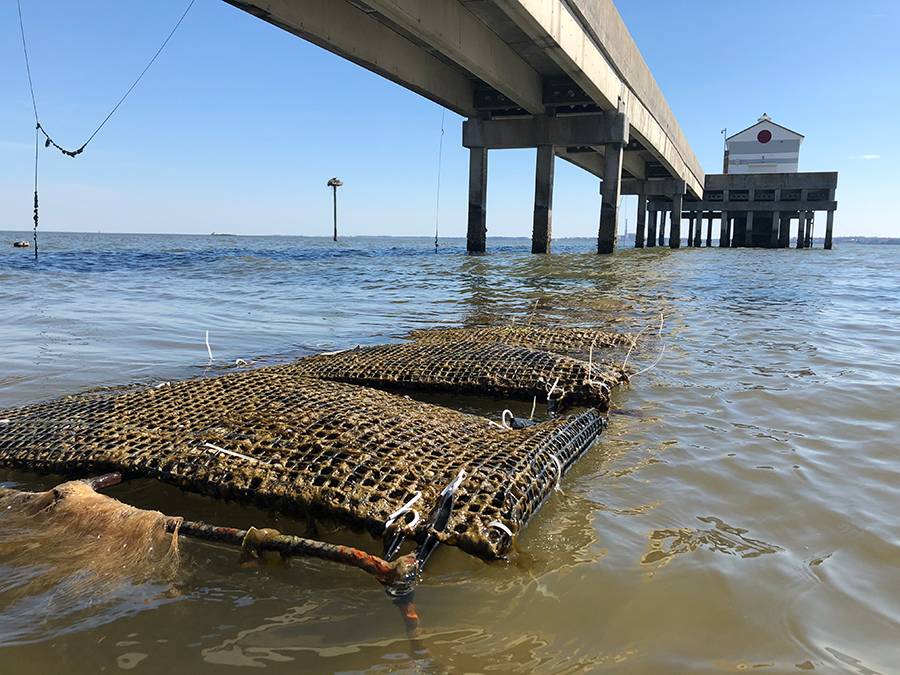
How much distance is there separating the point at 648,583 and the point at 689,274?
14418 millimetres

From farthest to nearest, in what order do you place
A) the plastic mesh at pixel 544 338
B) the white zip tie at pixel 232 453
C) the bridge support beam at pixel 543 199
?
1. the bridge support beam at pixel 543 199
2. the plastic mesh at pixel 544 338
3. the white zip tie at pixel 232 453

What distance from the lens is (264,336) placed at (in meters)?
6.04

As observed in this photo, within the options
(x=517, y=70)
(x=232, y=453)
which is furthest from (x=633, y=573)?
(x=517, y=70)

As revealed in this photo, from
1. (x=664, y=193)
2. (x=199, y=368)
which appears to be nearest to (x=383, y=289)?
(x=199, y=368)

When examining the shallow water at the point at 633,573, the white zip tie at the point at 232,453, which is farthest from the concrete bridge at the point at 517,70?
the white zip tie at the point at 232,453

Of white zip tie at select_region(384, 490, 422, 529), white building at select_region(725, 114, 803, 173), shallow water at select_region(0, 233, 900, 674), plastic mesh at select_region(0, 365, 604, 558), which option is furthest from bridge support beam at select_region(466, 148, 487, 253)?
white building at select_region(725, 114, 803, 173)

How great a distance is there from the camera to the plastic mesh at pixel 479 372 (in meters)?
3.44

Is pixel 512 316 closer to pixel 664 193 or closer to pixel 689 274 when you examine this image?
pixel 689 274

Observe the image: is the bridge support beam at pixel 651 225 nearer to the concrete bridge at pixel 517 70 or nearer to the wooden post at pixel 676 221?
the wooden post at pixel 676 221

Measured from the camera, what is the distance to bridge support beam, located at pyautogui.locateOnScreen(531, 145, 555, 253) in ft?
74.6

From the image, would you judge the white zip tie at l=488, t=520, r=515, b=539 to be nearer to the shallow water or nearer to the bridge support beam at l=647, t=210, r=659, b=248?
the shallow water

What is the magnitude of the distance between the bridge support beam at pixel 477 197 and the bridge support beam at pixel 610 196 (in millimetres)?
4882

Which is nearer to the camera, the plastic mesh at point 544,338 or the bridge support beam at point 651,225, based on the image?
the plastic mesh at point 544,338

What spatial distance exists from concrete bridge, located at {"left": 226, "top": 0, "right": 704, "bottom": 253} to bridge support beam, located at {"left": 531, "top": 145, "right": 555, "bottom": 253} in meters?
0.04
